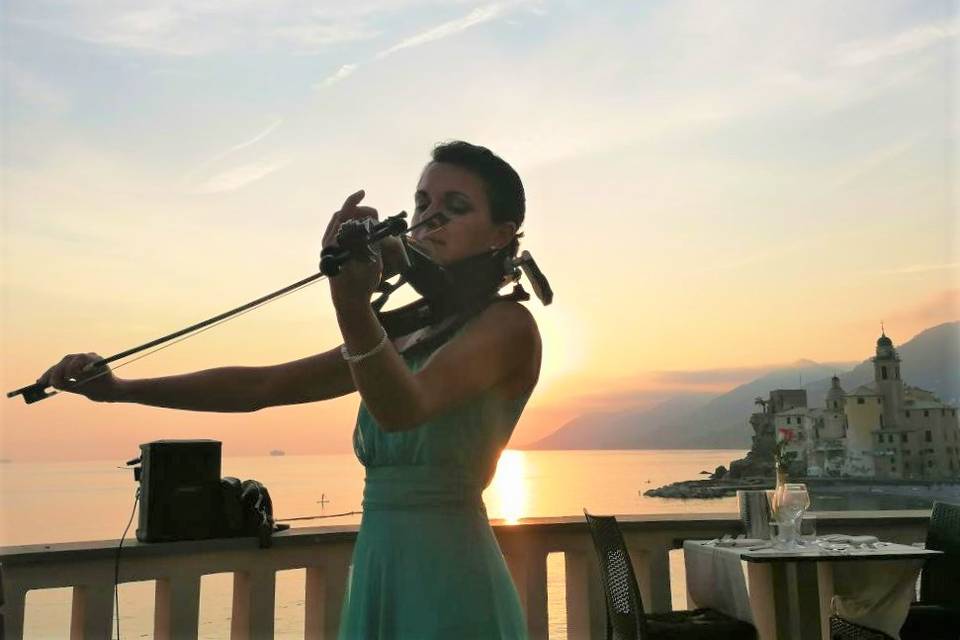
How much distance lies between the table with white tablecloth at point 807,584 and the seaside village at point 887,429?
46129mm

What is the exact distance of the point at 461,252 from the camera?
1056 millimetres

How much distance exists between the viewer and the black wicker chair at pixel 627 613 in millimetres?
2889

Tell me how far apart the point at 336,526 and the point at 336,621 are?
31 centimetres

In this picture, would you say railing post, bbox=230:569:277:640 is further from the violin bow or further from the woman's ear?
the woman's ear

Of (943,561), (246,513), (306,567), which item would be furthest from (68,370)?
(943,561)

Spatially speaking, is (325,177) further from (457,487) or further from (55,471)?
(55,471)

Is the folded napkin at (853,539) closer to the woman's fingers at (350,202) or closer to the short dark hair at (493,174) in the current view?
the short dark hair at (493,174)

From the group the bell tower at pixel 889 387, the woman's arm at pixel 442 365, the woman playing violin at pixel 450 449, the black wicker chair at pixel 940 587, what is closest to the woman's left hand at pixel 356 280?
the woman's arm at pixel 442 365

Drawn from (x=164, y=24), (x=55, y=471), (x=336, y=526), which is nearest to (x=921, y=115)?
(x=164, y=24)

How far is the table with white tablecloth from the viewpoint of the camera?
3035mm

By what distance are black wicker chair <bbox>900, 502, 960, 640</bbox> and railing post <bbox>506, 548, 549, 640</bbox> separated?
1416 millimetres

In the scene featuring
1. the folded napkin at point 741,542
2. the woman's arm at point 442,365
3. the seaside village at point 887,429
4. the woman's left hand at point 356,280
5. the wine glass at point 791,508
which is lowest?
the folded napkin at point 741,542

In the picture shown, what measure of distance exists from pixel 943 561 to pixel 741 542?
0.94 metres

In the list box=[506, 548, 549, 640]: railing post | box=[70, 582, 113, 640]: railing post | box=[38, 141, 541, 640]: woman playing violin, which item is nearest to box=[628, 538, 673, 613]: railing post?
box=[506, 548, 549, 640]: railing post
